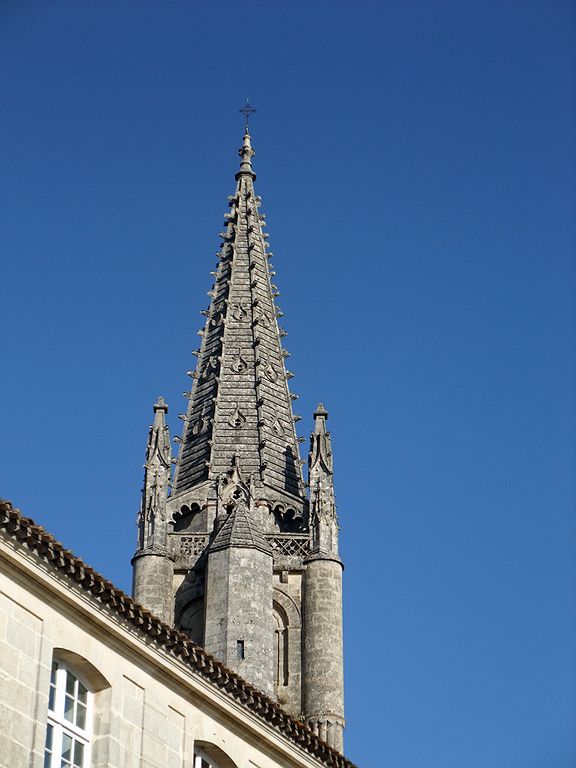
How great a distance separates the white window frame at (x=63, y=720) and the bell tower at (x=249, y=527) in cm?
2371

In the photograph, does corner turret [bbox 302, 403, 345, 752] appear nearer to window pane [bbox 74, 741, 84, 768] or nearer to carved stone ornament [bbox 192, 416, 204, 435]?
carved stone ornament [bbox 192, 416, 204, 435]

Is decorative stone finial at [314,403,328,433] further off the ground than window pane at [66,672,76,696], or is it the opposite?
decorative stone finial at [314,403,328,433]

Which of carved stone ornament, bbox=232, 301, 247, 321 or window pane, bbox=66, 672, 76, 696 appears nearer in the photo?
window pane, bbox=66, 672, 76, 696

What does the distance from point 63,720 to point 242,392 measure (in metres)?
35.5

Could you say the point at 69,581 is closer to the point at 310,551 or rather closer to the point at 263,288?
the point at 310,551

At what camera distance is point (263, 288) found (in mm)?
58094

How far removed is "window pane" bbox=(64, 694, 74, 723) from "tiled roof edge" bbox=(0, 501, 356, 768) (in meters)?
1.09

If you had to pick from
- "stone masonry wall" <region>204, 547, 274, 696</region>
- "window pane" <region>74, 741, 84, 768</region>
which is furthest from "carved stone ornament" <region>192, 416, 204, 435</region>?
"window pane" <region>74, 741, 84, 768</region>

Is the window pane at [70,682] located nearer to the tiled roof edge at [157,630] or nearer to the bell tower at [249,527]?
the tiled roof edge at [157,630]

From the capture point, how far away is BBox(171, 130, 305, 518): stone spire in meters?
51.2

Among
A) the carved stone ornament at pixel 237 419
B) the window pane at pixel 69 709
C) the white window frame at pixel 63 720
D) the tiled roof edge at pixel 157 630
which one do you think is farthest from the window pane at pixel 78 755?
the carved stone ornament at pixel 237 419

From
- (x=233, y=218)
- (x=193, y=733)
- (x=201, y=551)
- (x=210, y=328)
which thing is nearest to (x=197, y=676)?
(x=193, y=733)

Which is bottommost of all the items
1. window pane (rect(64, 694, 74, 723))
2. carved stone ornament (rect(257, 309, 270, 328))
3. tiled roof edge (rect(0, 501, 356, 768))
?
window pane (rect(64, 694, 74, 723))

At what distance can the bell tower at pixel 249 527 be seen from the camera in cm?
4512
